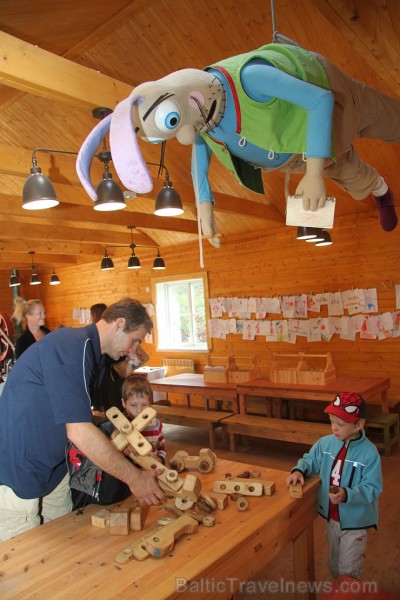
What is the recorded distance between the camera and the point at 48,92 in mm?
2766

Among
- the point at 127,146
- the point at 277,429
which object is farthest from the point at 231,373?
the point at 127,146

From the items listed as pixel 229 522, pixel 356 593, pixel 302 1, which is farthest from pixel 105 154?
pixel 356 593

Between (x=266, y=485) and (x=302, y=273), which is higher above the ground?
(x=302, y=273)

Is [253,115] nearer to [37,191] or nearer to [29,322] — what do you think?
[37,191]

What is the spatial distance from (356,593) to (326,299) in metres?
5.37

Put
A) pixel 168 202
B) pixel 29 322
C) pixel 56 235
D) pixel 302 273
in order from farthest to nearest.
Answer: pixel 56 235 → pixel 302 273 → pixel 29 322 → pixel 168 202

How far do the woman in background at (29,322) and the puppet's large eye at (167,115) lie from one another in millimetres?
3770

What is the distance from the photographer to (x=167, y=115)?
3.96ft

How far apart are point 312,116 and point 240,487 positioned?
148 cm

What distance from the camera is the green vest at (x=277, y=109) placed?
127cm

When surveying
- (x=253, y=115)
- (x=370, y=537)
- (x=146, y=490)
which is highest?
(x=253, y=115)

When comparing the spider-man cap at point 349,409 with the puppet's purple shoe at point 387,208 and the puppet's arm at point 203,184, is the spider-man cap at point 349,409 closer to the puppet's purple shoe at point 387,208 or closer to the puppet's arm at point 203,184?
the puppet's purple shoe at point 387,208

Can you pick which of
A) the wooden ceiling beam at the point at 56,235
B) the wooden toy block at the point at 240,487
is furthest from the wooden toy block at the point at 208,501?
the wooden ceiling beam at the point at 56,235

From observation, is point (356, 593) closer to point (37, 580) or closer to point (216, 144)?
point (37, 580)
